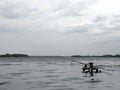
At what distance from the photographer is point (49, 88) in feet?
92.6

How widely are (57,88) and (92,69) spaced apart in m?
17.2

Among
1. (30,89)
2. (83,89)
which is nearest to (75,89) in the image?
(83,89)

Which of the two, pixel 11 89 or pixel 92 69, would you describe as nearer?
pixel 11 89

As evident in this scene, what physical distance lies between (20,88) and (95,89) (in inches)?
313

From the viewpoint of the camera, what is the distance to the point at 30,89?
90.8 ft

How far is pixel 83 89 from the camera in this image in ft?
91.2

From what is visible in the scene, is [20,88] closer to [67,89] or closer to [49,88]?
[49,88]

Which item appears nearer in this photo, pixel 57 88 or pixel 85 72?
pixel 57 88

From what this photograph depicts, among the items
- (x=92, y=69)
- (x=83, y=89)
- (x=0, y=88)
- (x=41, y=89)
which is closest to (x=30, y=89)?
(x=41, y=89)

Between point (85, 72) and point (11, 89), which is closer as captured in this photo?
point (11, 89)

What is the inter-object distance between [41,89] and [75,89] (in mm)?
3516

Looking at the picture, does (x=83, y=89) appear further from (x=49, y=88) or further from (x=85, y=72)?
(x=85, y=72)

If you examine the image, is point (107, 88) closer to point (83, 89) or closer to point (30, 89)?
point (83, 89)

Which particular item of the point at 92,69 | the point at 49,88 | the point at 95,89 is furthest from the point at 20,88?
the point at 92,69
